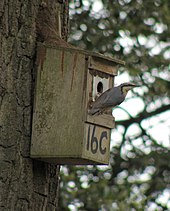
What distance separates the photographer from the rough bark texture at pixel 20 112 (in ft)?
14.7

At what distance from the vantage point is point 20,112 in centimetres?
457

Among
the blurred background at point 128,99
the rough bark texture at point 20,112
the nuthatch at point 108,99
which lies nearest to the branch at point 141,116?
the blurred background at point 128,99

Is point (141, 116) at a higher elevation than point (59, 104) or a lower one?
higher

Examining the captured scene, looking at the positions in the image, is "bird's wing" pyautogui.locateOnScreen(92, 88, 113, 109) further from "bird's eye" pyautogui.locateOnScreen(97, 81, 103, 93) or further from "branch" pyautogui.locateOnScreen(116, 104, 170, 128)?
"branch" pyautogui.locateOnScreen(116, 104, 170, 128)

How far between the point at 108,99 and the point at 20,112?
46cm

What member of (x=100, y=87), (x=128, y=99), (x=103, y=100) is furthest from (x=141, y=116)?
(x=103, y=100)

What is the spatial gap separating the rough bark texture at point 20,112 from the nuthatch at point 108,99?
11.9 inches

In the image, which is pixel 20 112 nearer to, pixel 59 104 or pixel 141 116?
pixel 59 104

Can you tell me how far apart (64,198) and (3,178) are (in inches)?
160

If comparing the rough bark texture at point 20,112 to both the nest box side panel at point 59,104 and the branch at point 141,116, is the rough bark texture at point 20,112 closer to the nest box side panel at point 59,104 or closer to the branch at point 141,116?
the nest box side panel at point 59,104

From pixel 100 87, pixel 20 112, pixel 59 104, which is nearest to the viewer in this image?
pixel 20 112

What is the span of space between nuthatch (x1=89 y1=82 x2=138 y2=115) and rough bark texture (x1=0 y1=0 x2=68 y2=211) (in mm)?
301

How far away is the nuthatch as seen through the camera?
4.66 meters


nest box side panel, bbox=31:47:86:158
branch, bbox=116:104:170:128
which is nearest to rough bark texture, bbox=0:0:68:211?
nest box side panel, bbox=31:47:86:158
